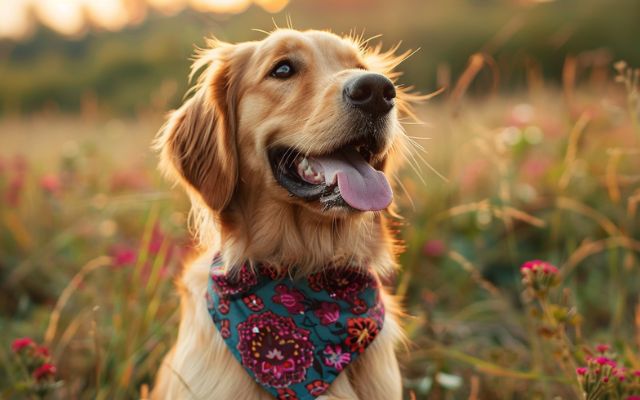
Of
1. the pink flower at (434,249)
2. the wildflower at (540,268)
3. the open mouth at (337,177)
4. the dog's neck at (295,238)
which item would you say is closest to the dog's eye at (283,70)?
the open mouth at (337,177)

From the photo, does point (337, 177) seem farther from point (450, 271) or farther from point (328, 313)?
point (450, 271)

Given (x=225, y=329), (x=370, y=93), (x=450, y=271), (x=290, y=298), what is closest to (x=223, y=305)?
(x=225, y=329)

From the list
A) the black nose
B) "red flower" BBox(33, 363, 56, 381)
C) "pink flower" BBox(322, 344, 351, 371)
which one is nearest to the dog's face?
the black nose

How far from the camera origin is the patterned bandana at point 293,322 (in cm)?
247

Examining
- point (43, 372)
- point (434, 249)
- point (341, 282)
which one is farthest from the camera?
point (434, 249)

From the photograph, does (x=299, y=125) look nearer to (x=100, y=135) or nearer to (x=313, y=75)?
(x=313, y=75)

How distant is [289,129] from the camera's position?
262 centimetres

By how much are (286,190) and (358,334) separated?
0.64 meters

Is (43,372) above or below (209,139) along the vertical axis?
below

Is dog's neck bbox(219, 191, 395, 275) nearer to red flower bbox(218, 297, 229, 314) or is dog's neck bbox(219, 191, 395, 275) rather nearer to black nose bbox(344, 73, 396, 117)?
red flower bbox(218, 297, 229, 314)

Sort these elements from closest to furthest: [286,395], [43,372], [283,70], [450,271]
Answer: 1. [43,372]
2. [286,395]
3. [283,70]
4. [450,271]

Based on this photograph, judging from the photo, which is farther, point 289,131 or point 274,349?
point 289,131

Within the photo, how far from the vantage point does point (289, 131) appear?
8.60ft

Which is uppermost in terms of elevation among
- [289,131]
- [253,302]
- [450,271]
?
[289,131]
